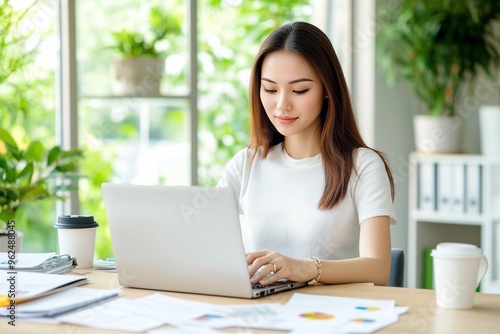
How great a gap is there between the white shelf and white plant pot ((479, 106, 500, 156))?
0.25 feet

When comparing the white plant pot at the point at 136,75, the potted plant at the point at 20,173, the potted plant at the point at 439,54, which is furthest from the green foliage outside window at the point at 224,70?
the potted plant at the point at 20,173

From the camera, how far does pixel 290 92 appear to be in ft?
7.23

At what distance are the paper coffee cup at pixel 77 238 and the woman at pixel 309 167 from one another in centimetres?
50

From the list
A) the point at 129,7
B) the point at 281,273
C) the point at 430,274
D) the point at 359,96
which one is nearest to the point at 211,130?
the point at 129,7

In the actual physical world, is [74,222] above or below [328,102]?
below

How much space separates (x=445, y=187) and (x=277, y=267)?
294cm

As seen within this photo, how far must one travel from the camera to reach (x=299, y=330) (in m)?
1.45

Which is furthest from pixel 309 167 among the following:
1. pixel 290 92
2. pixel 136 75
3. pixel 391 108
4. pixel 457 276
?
pixel 391 108

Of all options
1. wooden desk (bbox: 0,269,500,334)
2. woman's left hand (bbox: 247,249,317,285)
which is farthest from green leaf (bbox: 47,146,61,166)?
woman's left hand (bbox: 247,249,317,285)

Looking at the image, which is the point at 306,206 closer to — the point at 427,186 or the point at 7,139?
the point at 7,139

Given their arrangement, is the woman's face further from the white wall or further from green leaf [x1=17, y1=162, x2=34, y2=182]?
the white wall

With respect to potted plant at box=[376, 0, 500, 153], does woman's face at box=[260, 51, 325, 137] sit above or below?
below

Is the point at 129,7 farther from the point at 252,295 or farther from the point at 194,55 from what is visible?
the point at 252,295

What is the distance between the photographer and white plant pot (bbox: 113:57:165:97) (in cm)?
359
